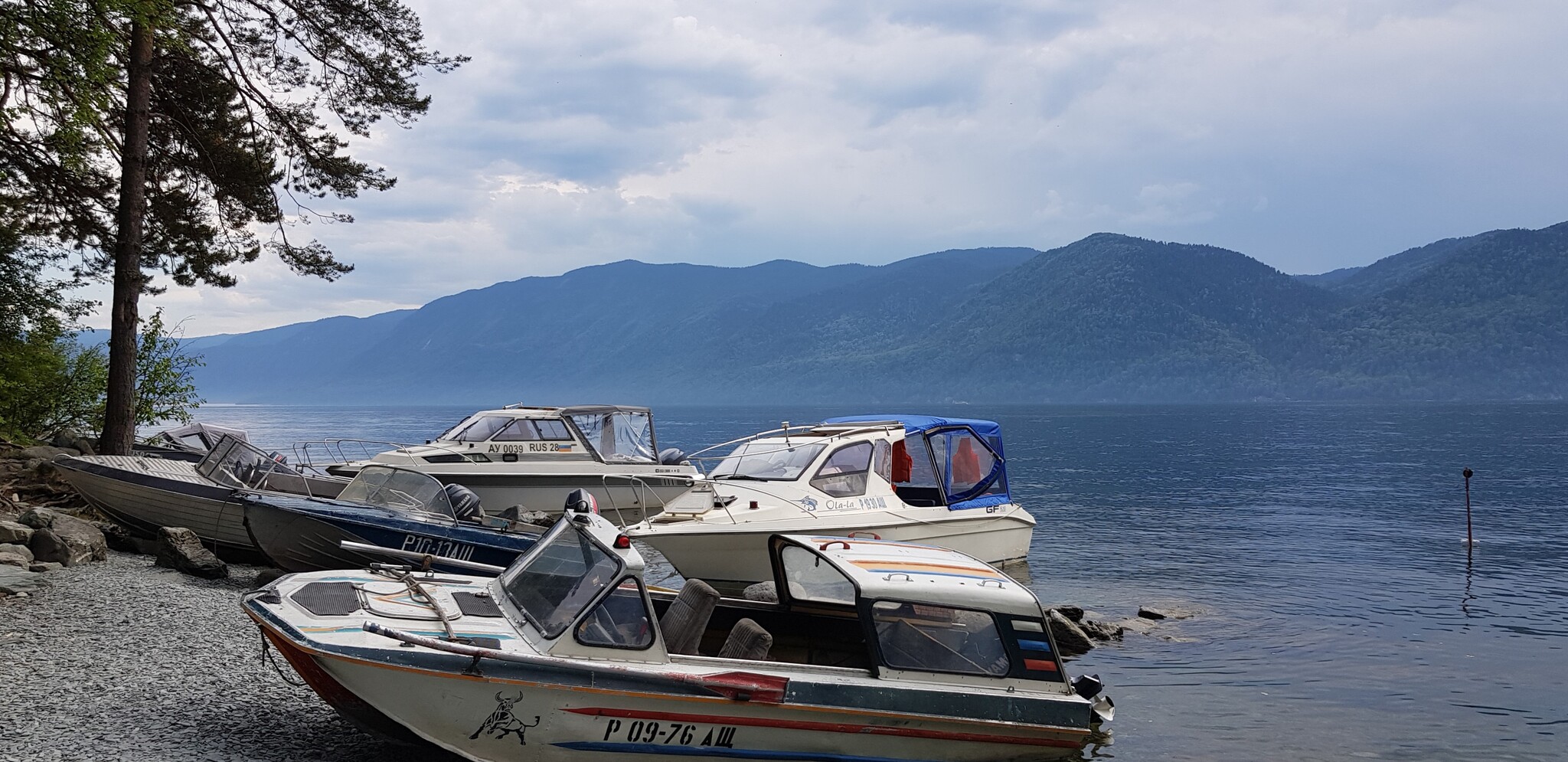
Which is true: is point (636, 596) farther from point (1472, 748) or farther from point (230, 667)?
point (1472, 748)

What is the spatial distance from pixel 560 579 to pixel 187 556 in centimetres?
922

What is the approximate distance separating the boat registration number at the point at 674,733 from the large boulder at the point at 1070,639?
7984 mm

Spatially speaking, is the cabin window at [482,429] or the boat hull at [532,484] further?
the cabin window at [482,429]

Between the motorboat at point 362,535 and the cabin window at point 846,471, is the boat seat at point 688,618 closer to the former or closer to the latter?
the motorboat at point 362,535

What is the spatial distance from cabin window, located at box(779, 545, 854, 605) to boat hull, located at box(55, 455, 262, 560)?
10.0m

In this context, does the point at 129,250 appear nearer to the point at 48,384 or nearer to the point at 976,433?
the point at 48,384

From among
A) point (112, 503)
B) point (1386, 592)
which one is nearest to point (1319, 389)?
point (1386, 592)

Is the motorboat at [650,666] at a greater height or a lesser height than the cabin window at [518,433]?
lesser

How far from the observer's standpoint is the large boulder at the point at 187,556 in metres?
14.6

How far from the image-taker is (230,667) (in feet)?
32.6

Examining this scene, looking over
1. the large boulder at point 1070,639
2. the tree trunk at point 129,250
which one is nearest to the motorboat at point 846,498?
the large boulder at point 1070,639

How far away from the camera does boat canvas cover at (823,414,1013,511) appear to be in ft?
63.4

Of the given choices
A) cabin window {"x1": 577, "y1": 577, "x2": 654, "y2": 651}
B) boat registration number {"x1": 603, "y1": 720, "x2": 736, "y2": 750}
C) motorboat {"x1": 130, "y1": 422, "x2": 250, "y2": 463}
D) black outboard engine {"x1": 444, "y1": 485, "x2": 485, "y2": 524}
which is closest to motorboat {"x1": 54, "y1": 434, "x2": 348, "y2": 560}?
black outboard engine {"x1": 444, "y1": 485, "x2": 485, "y2": 524}

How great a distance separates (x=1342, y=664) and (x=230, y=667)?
1302 centimetres
